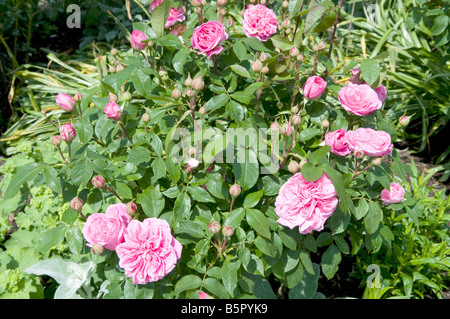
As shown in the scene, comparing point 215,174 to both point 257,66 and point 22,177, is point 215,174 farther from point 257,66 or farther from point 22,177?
point 22,177

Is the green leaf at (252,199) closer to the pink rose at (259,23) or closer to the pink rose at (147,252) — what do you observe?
the pink rose at (147,252)

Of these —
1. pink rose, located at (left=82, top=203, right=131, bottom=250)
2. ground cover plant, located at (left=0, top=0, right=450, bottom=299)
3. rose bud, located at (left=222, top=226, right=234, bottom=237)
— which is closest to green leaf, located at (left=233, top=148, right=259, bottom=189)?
ground cover plant, located at (left=0, top=0, right=450, bottom=299)

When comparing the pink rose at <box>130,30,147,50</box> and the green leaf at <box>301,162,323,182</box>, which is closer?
the green leaf at <box>301,162,323,182</box>

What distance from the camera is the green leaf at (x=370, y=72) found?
50.3 inches

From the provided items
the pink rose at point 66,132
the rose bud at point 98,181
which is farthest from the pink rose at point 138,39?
the rose bud at point 98,181

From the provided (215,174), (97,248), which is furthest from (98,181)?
(215,174)

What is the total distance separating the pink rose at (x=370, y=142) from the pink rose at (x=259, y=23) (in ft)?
1.39

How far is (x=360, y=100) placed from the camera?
1265 mm

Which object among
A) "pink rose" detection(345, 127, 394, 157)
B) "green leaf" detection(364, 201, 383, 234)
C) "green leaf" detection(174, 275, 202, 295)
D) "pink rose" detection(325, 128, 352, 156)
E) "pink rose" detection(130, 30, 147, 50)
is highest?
"pink rose" detection(130, 30, 147, 50)

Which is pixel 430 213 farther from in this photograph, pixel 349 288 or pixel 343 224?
pixel 343 224

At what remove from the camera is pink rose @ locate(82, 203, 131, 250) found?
1.14m

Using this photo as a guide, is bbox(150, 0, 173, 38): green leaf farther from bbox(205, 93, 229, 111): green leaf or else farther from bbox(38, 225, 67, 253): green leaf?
bbox(38, 225, 67, 253): green leaf

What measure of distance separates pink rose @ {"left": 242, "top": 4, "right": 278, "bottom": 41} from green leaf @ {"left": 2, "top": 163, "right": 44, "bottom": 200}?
0.74 metres
